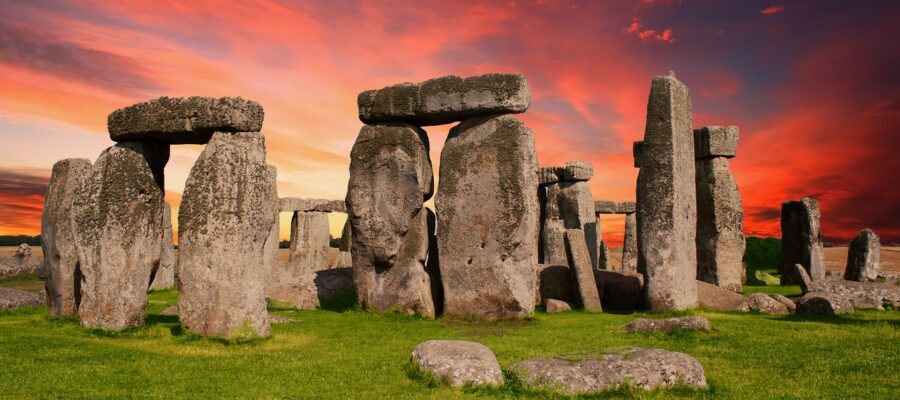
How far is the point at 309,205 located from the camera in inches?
1198

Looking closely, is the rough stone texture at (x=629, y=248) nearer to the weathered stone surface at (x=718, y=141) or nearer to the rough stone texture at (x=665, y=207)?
the weathered stone surface at (x=718, y=141)

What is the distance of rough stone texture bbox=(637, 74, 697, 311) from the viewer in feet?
55.1

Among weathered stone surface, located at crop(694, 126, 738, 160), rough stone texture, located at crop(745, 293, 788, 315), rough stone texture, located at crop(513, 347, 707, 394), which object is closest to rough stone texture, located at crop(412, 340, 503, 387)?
rough stone texture, located at crop(513, 347, 707, 394)

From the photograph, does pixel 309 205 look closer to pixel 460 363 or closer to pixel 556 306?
pixel 556 306

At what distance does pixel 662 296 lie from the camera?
16781 mm

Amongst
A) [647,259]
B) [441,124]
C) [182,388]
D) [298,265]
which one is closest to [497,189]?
[441,124]

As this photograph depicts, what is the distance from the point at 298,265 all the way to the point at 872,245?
21.6m

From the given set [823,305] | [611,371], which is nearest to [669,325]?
[611,371]

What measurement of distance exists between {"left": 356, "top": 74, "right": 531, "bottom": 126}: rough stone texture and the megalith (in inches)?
371

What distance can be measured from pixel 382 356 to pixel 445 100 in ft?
23.7

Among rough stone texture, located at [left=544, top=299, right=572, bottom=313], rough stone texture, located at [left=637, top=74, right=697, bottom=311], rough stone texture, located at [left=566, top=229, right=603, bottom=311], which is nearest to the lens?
rough stone texture, located at [left=637, top=74, right=697, bottom=311]

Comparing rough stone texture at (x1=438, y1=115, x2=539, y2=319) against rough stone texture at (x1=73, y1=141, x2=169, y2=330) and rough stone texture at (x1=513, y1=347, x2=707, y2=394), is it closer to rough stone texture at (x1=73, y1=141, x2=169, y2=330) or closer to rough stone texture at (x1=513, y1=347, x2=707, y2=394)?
rough stone texture at (x1=73, y1=141, x2=169, y2=330)

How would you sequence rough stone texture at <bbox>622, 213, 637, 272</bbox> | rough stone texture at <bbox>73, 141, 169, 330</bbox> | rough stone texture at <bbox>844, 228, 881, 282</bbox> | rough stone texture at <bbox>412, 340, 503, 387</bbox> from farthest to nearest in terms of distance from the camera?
rough stone texture at <bbox>622, 213, 637, 272</bbox>
rough stone texture at <bbox>844, 228, 881, 282</bbox>
rough stone texture at <bbox>73, 141, 169, 330</bbox>
rough stone texture at <bbox>412, 340, 503, 387</bbox>

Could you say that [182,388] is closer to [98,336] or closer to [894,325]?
[98,336]
